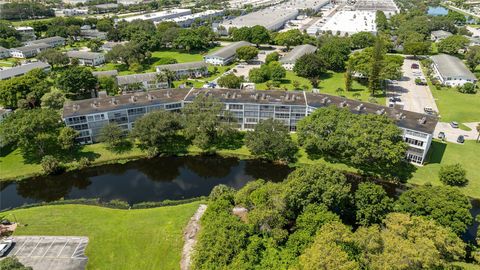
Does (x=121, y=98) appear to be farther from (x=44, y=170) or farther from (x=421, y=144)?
(x=421, y=144)

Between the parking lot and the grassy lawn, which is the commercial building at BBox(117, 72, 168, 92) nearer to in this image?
the grassy lawn

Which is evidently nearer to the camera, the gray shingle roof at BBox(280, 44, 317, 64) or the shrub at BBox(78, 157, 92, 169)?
the shrub at BBox(78, 157, 92, 169)

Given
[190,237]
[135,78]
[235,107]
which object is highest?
[235,107]

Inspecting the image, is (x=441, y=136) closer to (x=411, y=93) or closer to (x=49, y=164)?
(x=411, y=93)

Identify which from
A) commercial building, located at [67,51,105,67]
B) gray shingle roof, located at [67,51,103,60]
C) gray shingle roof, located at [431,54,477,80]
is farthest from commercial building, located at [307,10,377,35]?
gray shingle roof, located at [67,51,103,60]

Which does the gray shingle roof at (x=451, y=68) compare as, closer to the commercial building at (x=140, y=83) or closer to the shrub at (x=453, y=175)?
the shrub at (x=453, y=175)

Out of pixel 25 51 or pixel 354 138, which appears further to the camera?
pixel 25 51

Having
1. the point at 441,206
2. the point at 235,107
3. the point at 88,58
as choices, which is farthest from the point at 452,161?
the point at 88,58
